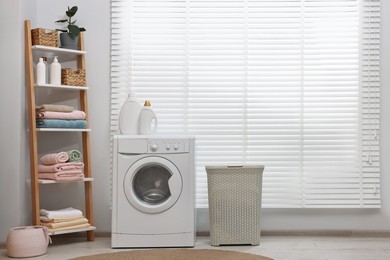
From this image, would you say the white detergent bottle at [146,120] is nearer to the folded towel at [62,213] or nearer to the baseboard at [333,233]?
the folded towel at [62,213]

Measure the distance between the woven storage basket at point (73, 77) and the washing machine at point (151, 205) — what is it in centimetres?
62

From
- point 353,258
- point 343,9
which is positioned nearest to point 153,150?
point 353,258

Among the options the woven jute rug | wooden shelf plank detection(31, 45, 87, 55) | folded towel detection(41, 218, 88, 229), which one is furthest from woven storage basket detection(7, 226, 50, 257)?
wooden shelf plank detection(31, 45, 87, 55)

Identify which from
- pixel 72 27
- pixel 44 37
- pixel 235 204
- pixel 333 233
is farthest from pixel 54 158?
pixel 333 233

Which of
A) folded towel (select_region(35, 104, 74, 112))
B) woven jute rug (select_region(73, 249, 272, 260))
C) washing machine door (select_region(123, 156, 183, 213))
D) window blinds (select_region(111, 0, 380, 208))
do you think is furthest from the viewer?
window blinds (select_region(111, 0, 380, 208))

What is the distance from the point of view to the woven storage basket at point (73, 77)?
422 cm

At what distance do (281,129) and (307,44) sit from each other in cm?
69

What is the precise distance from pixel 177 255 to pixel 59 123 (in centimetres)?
127

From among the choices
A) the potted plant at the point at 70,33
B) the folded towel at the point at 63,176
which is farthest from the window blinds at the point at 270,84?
the folded towel at the point at 63,176

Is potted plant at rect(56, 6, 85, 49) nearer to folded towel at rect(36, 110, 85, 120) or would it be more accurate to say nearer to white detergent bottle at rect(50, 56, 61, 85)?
white detergent bottle at rect(50, 56, 61, 85)

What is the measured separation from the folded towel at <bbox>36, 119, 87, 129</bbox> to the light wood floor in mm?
849

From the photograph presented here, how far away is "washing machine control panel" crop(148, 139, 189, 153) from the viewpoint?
13.0 ft

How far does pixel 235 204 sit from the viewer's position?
409 centimetres

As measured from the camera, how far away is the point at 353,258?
3600mm
